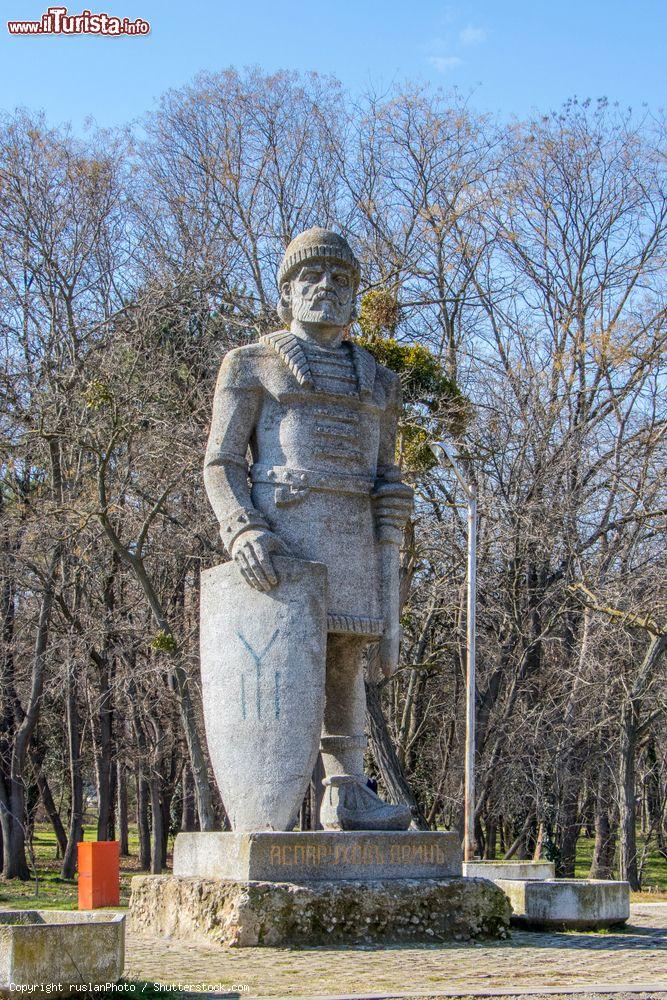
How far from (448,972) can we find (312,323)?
3.88 m

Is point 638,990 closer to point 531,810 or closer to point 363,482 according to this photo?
point 363,482

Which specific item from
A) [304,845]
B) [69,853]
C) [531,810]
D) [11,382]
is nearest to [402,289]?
[11,382]

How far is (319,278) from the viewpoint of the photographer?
25.6 feet

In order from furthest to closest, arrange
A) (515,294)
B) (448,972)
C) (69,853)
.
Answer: (515,294), (69,853), (448,972)

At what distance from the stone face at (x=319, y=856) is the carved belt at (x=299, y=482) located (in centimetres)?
190

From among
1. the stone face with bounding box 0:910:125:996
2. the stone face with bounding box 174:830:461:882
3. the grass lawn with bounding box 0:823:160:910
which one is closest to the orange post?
the grass lawn with bounding box 0:823:160:910

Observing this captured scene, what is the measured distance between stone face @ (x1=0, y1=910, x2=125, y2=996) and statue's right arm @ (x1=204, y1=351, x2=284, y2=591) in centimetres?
269

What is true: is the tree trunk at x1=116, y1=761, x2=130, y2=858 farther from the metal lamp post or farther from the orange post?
the orange post

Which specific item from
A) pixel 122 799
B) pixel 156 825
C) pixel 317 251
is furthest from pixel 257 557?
A: pixel 122 799

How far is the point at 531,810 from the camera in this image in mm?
22656

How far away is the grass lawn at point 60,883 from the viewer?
17.0 meters

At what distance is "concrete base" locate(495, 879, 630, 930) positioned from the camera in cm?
788

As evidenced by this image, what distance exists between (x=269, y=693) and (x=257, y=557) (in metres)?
0.74

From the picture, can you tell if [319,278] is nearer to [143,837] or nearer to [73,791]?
[73,791]
